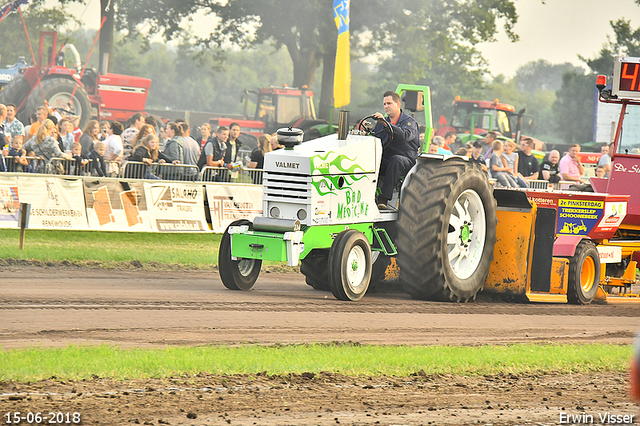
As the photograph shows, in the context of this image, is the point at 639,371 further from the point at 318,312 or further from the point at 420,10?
the point at 420,10

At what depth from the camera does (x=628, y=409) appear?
533 centimetres

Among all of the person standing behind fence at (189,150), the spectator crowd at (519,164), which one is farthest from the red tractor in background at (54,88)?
the spectator crowd at (519,164)

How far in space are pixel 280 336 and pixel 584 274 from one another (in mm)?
5093

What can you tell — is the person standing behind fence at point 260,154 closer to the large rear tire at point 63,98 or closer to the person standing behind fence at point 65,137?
the person standing behind fence at point 65,137

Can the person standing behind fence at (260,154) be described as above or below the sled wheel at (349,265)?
above

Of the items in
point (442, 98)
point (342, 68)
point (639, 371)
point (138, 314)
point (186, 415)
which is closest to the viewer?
point (639, 371)

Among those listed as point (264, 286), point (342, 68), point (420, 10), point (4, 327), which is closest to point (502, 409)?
point (4, 327)

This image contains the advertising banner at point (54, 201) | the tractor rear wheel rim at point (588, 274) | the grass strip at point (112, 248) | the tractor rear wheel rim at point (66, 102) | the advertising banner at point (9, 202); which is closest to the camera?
the tractor rear wheel rim at point (588, 274)

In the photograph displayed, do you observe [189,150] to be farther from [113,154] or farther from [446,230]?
[446,230]

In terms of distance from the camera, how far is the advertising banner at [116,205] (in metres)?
13.7

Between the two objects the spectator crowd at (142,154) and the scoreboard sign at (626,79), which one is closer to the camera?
the scoreboard sign at (626,79)

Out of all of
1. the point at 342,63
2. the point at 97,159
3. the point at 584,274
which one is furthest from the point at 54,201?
the point at 342,63

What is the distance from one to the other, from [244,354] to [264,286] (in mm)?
4434

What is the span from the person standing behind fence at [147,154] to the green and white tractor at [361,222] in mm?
5779
